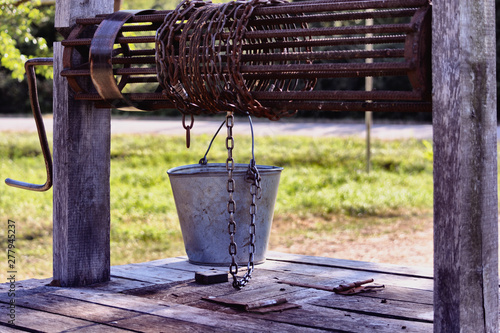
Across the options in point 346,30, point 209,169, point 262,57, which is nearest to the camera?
point 346,30

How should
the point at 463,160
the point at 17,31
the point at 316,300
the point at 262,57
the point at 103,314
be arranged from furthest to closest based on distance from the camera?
1. the point at 17,31
2. the point at 316,300
3. the point at 103,314
4. the point at 262,57
5. the point at 463,160

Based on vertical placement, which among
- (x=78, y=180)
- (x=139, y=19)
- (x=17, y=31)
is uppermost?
(x=17, y=31)

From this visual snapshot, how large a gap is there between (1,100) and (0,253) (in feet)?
60.6

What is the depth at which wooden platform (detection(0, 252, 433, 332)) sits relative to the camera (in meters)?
2.47

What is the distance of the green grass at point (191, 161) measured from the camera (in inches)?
260

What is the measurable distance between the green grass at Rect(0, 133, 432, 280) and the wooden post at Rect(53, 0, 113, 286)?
7.81ft

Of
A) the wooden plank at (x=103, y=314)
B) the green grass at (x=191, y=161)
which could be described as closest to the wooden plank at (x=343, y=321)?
the wooden plank at (x=103, y=314)

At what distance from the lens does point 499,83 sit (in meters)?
18.9

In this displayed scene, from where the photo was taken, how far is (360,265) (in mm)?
3646

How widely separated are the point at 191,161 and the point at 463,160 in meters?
8.98

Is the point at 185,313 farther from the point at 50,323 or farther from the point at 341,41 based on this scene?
the point at 341,41

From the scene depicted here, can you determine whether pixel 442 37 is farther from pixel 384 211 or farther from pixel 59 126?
pixel 384 211

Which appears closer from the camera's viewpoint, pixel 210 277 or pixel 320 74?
pixel 320 74

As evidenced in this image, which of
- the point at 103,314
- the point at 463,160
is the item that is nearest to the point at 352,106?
the point at 463,160
